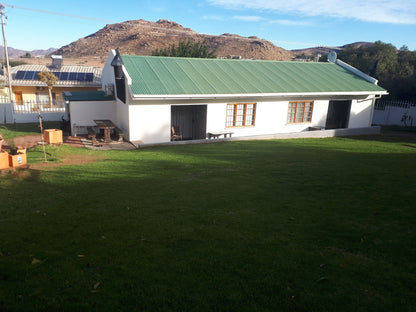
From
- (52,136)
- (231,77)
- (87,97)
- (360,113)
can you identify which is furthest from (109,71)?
(360,113)

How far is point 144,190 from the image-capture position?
9078mm

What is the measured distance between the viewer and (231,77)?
20.6 meters

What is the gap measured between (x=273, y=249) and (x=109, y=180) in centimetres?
648

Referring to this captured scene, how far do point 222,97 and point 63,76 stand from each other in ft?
86.5

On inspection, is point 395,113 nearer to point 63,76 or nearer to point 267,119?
point 267,119

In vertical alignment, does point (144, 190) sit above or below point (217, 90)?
below

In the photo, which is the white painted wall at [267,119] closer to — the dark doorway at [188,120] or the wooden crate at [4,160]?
the dark doorway at [188,120]

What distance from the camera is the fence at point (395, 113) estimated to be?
2672 cm

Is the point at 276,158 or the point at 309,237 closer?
the point at 309,237

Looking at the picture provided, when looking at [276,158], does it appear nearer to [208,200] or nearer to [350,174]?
[350,174]

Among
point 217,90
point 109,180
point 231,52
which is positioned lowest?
point 109,180

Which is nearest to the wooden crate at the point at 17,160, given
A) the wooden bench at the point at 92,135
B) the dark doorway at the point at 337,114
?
the wooden bench at the point at 92,135

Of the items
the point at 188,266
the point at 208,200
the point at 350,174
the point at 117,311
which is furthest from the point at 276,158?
the point at 117,311

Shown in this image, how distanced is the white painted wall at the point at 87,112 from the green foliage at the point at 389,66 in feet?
71.0
